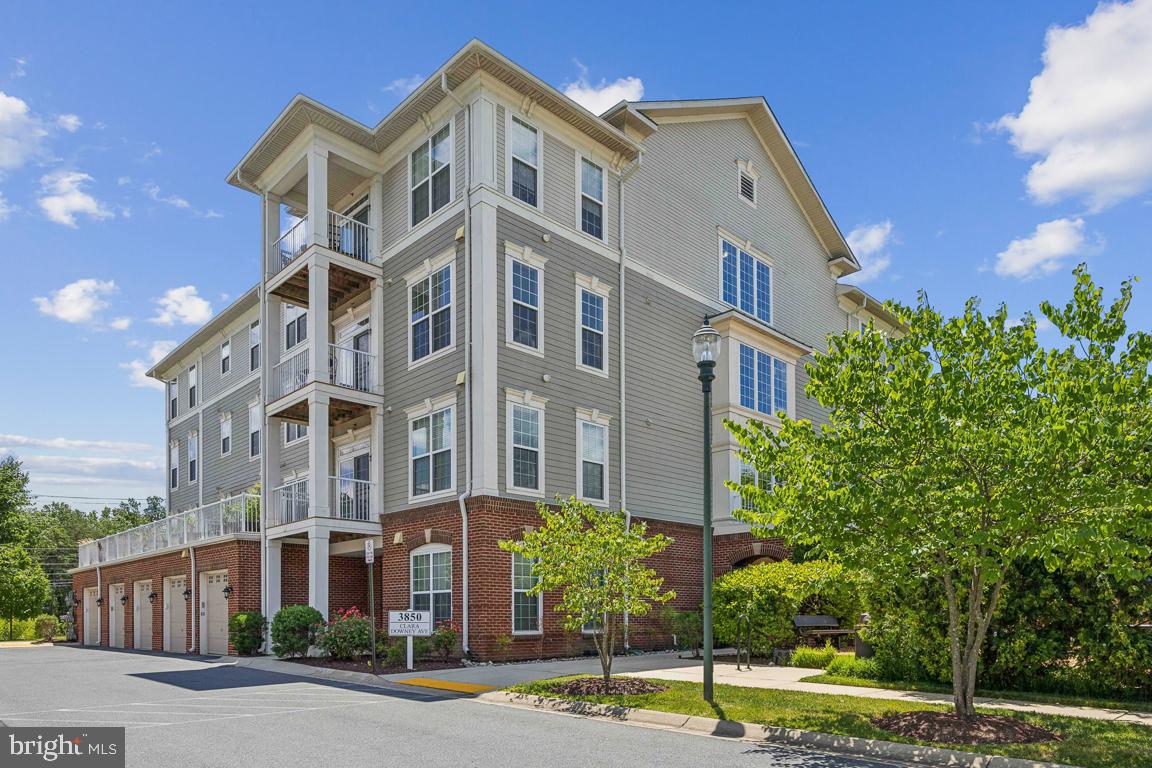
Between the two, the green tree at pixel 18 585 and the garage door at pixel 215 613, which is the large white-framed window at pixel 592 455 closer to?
the garage door at pixel 215 613

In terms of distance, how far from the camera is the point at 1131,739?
938 centimetres

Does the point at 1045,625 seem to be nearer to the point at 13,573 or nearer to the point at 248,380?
the point at 248,380

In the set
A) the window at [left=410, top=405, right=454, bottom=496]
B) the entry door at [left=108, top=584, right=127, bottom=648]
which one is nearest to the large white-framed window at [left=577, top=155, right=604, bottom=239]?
the window at [left=410, top=405, right=454, bottom=496]

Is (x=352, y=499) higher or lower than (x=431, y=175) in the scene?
lower

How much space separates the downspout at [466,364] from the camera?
19469mm

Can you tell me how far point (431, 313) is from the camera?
71.8 ft

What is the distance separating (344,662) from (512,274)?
9290mm

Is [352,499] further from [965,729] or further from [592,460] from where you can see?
[965,729]

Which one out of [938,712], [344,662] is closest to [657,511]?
[344,662]

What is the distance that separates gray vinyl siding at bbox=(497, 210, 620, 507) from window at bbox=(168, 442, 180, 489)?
22.9 meters

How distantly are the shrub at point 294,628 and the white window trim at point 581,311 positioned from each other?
8556mm

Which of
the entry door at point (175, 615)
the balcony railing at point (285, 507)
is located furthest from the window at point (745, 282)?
the entry door at point (175, 615)

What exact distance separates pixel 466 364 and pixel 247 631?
8.91 m

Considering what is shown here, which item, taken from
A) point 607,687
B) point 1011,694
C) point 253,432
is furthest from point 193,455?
point 1011,694
